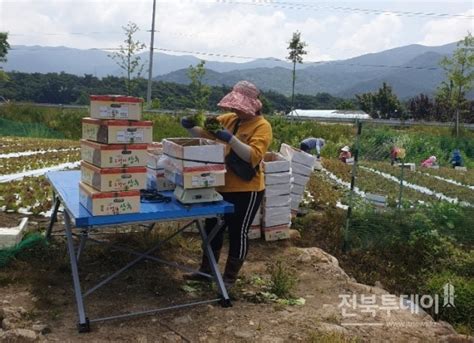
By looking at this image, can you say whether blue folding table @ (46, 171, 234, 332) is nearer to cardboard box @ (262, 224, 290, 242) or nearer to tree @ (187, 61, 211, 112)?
cardboard box @ (262, 224, 290, 242)

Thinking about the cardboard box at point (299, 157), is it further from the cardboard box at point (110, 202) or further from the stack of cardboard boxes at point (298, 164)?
the cardboard box at point (110, 202)

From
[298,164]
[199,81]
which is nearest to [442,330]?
[298,164]

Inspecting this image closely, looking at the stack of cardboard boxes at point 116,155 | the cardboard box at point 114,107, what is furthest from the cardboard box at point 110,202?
the cardboard box at point 114,107

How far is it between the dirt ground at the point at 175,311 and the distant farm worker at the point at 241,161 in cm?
40

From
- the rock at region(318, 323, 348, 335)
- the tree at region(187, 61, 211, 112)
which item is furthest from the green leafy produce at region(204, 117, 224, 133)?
the tree at region(187, 61, 211, 112)

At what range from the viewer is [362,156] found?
656 centimetres

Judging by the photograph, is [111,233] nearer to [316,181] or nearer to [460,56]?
Answer: [316,181]

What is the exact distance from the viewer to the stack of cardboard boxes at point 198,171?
343 cm

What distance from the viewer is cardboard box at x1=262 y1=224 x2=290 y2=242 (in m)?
5.23

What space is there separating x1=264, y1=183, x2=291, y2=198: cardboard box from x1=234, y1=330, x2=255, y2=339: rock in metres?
2.13

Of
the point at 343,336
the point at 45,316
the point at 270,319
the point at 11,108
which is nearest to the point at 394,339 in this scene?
the point at 343,336

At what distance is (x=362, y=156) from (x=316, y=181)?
7.16 feet

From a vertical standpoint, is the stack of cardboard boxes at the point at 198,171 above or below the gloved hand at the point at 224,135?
below

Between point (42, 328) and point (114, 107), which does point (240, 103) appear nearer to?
point (114, 107)
